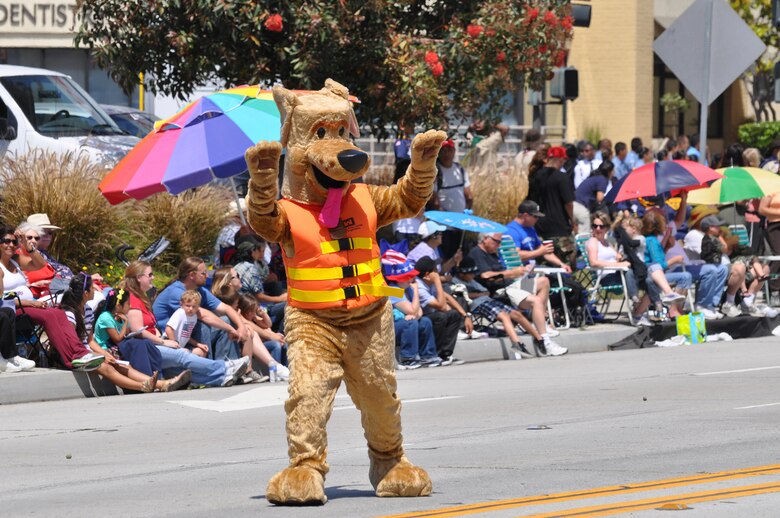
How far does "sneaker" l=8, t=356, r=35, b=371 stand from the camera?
12.6m

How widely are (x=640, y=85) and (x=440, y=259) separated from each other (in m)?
20.3

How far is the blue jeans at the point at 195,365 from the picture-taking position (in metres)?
13.1

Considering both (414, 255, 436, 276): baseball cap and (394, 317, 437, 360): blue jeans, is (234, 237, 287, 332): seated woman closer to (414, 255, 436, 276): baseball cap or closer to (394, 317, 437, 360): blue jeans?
(394, 317, 437, 360): blue jeans

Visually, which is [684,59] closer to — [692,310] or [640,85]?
[692,310]

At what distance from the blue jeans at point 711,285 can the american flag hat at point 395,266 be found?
4968 millimetres

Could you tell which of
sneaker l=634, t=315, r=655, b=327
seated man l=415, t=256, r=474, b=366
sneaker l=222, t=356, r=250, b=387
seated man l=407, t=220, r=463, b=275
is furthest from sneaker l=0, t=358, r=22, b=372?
sneaker l=634, t=315, r=655, b=327

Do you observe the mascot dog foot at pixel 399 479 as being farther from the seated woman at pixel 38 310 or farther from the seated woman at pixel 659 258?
the seated woman at pixel 659 258

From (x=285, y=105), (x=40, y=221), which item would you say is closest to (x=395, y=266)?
(x=40, y=221)

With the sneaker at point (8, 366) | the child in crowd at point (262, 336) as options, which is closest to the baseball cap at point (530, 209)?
the child in crowd at point (262, 336)

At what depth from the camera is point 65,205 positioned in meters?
15.7

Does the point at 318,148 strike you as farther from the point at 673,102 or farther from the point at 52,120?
the point at 673,102

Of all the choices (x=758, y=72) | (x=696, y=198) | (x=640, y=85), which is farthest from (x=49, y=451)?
(x=758, y=72)

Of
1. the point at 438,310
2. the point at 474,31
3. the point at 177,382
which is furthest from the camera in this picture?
the point at 474,31

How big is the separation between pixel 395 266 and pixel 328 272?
23.2 ft
